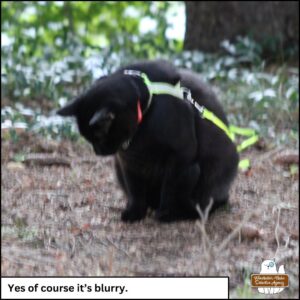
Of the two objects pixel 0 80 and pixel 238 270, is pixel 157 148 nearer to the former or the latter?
pixel 238 270

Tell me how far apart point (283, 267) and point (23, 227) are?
1164mm

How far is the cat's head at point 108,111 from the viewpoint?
10.4ft

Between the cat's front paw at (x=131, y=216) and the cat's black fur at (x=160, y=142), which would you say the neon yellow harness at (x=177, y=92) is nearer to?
the cat's black fur at (x=160, y=142)

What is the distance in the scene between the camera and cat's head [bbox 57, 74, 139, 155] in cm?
318

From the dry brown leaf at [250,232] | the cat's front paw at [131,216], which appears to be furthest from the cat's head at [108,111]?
the dry brown leaf at [250,232]

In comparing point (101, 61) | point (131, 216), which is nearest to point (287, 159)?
point (131, 216)

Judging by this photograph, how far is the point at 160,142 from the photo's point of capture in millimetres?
3293

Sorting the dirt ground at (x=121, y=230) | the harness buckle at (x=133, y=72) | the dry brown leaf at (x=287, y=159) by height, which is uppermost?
the harness buckle at (x=133, y=72)

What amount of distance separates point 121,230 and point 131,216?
14 centimetres

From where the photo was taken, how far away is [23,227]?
3.41 meters

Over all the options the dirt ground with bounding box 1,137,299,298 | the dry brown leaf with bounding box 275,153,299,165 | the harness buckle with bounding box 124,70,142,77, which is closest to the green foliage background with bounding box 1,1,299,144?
the dry brown leaf with bounding box 275,153,299,165

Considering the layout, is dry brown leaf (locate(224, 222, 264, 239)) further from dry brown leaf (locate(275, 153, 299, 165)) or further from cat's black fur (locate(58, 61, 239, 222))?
dry brown leaf (locate(275, 153, 299, 165))

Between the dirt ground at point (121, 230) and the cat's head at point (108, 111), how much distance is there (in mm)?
410

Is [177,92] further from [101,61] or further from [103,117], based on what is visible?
[101,61]
